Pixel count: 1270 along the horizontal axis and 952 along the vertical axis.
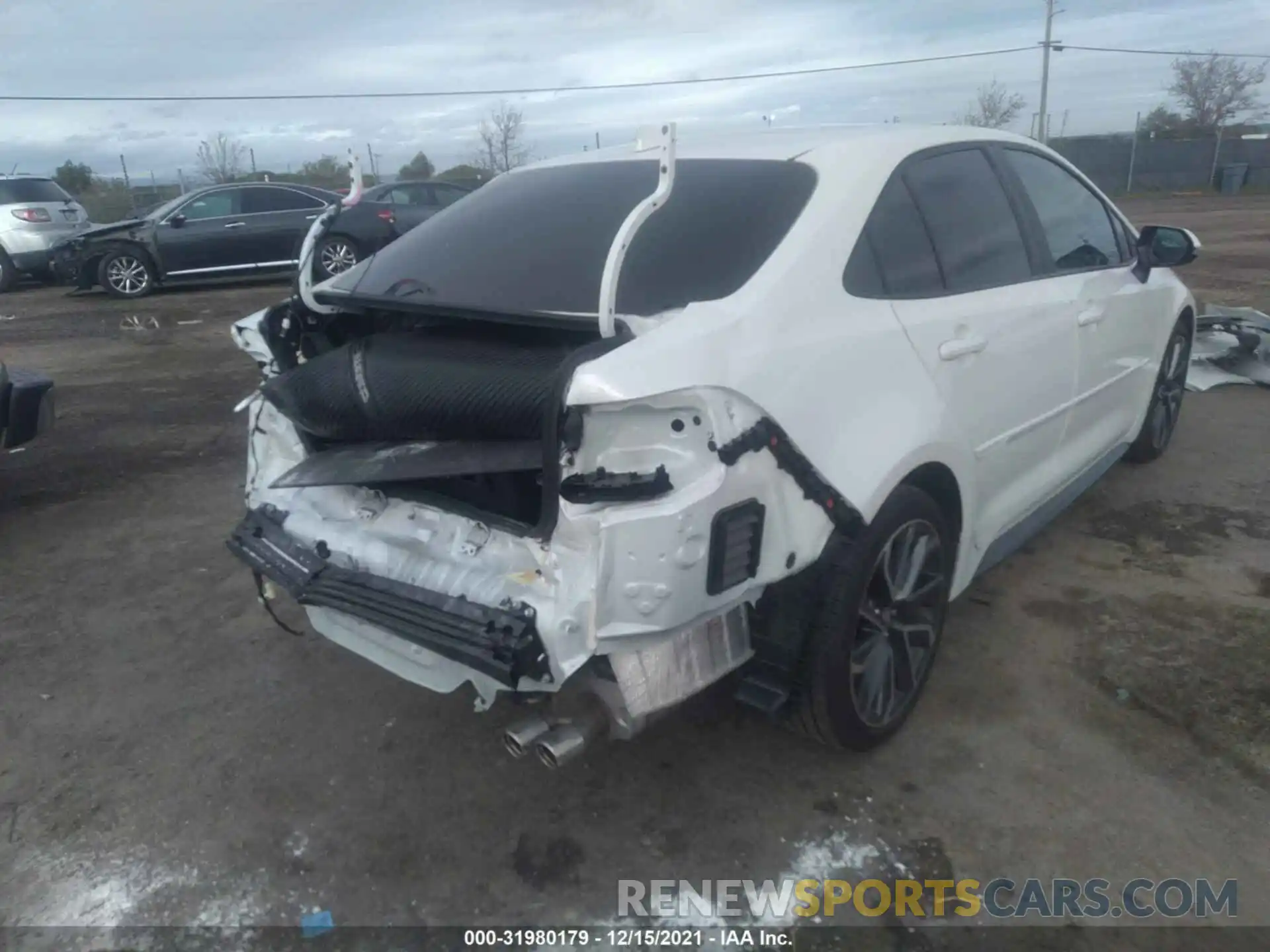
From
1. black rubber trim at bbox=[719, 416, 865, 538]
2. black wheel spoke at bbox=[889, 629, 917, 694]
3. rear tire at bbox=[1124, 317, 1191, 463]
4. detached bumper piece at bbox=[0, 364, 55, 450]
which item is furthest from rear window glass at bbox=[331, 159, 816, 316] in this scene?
rear tire at bbox=[1124, 317, 1191, 463]

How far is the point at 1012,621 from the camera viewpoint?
3.64m

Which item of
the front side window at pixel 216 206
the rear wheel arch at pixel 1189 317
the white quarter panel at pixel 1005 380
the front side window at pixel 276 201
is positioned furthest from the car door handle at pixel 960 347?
the front side window at pixel 216 206

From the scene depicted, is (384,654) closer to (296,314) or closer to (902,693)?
(296,314)

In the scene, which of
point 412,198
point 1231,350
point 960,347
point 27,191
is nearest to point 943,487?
point 960,347

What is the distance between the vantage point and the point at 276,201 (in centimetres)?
1369

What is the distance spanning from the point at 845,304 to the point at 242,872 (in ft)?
7.02

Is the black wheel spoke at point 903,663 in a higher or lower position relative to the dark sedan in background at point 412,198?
lower

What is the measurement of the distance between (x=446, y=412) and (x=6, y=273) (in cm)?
1480

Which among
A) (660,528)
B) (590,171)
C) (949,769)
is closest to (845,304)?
(660,528)

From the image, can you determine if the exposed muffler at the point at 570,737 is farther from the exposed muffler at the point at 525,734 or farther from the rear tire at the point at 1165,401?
the rear tire at the point at 1165,401

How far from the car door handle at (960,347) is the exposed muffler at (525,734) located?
4.85 ft

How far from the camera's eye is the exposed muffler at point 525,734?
2.36 meters

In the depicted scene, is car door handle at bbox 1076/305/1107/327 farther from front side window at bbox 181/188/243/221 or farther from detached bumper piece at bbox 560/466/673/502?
front side window at bbox 181/188/243/221

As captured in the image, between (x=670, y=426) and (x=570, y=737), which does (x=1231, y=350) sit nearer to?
(x=670, y=426)
